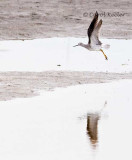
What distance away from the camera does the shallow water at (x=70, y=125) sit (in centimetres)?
970

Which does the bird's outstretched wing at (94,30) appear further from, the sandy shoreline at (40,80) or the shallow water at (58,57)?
the sandy shoreline at (40,80)

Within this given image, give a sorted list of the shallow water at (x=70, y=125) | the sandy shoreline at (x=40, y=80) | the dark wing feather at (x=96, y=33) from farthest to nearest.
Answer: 1. the dark wing feather at (x=96, y=33)
2. the sandy shoreline at (x=40, y=80)
3. the shallow water at (x=70, y=125)

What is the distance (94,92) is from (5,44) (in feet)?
22.9

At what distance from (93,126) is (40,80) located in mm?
3998

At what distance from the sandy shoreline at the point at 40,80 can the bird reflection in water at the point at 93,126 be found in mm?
1952

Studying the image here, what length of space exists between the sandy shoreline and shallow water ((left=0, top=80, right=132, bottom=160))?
385 millimetres

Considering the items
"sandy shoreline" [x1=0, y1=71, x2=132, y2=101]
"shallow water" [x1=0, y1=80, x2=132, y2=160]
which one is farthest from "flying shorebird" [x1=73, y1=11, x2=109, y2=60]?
"shallow water" [x1=0, y1=80, x2=132, y2=160]

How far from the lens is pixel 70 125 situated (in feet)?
36.7

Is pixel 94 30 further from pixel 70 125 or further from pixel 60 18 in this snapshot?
pixel 60 18

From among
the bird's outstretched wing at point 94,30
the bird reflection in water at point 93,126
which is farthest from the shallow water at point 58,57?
the bird reflection in water at point 93,126

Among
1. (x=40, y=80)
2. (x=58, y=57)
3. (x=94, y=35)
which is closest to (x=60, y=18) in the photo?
(x=58, y=57)

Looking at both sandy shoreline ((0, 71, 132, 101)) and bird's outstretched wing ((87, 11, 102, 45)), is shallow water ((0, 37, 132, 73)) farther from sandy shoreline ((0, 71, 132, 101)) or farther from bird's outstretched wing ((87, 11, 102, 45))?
bird's outstretched wing ((87, 11, 102, 45))

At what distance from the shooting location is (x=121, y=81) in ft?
50.3

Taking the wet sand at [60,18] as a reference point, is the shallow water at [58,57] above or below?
below
